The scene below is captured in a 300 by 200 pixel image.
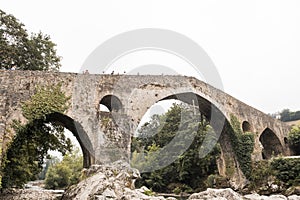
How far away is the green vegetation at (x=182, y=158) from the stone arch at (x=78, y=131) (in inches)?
446

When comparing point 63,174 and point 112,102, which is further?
point 63,174

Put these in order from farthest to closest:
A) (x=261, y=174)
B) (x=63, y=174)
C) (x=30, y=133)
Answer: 1. (x=63, y=174)
2. (x=261, y=174)
3. (x=30, y=133)

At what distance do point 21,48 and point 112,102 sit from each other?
6745 millimetres

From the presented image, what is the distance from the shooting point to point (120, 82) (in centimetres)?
1352

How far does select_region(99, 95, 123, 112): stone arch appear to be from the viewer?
13391 millimetres

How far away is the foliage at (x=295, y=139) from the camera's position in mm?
22156

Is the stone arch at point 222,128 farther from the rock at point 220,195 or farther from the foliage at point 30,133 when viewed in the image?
the rock at point 220,195

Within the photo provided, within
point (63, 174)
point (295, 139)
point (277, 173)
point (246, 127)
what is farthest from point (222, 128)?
point (63, 174)

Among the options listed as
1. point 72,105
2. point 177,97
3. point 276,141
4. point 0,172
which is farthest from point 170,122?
point 0,172

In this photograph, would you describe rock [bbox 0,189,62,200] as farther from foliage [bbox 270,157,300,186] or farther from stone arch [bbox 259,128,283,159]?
stone arch [bbox 259,128,283,159]

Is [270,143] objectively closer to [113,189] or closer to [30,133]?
[30,133]

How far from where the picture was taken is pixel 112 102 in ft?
45.5

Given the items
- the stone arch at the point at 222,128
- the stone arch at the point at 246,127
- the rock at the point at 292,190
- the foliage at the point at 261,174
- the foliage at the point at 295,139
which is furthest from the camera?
the foliage at the point at 295,139

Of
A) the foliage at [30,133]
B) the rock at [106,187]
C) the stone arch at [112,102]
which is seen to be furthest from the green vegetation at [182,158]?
the rock at [106,187]
